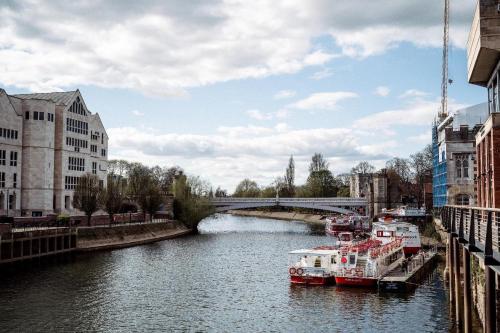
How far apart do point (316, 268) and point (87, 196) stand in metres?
41.2

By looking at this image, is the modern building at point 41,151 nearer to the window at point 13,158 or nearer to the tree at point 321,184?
the window at point 13,158

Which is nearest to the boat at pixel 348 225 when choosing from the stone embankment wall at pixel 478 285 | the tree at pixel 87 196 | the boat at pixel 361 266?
the tree at pixel 87 196

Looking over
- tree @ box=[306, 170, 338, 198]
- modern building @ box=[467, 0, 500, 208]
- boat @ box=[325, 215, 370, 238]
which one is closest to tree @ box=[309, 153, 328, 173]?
tree @ box=[306, 170, 338, 198]

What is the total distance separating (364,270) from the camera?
4234 cm

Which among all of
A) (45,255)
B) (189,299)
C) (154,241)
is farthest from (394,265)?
(154,241)

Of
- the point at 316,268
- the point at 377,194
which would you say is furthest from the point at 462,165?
the point at 377,194

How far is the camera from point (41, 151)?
81.1 m

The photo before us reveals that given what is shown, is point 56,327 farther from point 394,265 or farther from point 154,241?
point 154,241

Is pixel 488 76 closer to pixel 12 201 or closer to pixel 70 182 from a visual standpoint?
pixel 12 201

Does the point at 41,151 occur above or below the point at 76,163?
above

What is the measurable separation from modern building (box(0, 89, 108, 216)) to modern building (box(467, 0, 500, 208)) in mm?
62678

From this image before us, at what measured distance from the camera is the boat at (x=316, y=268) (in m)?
42.5

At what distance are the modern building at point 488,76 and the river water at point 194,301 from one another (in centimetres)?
833

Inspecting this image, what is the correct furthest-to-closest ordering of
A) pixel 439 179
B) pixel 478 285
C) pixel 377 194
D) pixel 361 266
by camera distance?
pixel 377 194 < pixel 439 179 < pixel 361 266 < pixel 478 285
